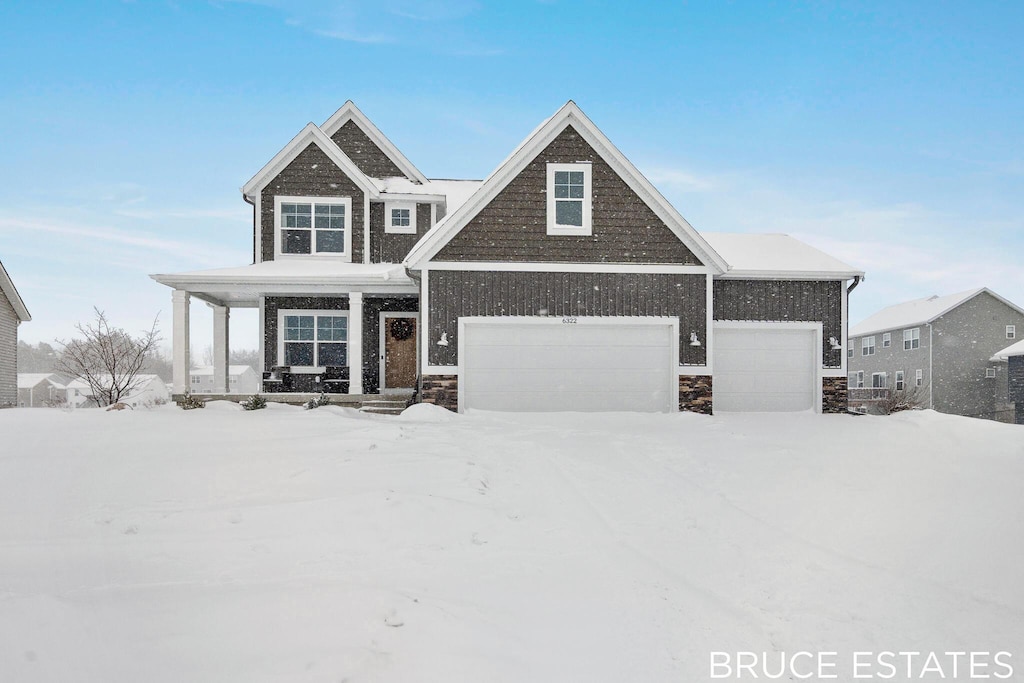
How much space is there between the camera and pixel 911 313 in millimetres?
36156

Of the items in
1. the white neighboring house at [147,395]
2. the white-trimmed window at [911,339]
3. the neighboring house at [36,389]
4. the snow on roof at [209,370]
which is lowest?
the neighboring house at [36,389]

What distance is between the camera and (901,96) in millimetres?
18828

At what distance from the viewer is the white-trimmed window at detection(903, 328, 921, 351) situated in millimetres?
34219

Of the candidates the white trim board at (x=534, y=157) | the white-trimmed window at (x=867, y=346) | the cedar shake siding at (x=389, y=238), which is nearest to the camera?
the white trim board at (x=534, y=157)

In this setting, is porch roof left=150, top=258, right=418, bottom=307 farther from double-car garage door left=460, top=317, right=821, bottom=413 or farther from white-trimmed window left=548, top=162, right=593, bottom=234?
white-trimmed window left=548, top=162, right=593, bottom=234

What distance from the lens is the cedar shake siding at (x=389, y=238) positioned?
16375 mm

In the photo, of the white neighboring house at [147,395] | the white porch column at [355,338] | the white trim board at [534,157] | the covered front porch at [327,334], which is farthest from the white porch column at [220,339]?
the white trim board at [534,157]

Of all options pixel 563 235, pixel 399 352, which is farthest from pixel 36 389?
pixel 563 235

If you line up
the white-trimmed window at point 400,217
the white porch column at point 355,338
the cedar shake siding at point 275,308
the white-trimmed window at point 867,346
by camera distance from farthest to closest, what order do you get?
the white-trimmed window at point 867,346 < the white-trimmed window at point 400,217 < the cedar shake siding at point 275,308 < the white porch column at point 355,338

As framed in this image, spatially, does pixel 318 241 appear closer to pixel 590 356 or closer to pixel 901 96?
pixel 590 356

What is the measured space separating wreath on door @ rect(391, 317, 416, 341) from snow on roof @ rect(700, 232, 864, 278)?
26.9 ft

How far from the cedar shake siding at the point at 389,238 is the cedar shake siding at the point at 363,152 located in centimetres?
151

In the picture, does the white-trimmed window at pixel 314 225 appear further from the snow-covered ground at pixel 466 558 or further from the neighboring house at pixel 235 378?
the neighboring house at pixel 235 378

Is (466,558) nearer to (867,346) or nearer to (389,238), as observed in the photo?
(389,238)
